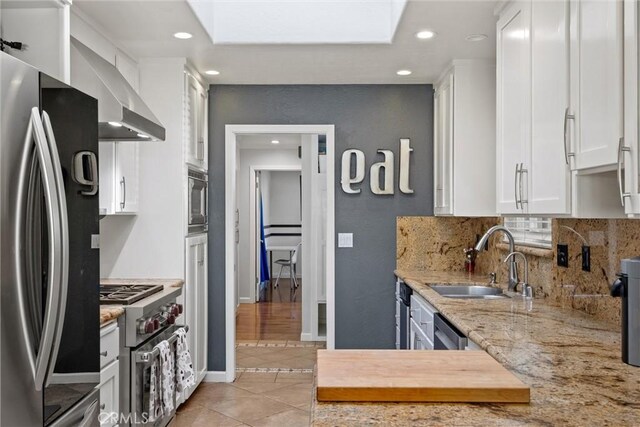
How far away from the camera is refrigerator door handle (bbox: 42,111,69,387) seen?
1.62 m

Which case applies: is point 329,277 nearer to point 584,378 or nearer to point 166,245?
point 166,245

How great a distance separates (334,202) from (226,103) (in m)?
1.20

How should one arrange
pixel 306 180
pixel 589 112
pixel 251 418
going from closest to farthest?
pixel 589 112, pixel 251 418, pixel 306 180

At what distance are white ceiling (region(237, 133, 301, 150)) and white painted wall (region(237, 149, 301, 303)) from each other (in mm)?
110

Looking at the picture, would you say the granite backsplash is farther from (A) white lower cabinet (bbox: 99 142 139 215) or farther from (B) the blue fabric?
(B) the blue fabric

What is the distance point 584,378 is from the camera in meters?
1.54

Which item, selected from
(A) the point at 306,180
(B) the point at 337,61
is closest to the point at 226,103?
(B) the point at 337,61

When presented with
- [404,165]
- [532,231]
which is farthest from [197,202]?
[532,231]

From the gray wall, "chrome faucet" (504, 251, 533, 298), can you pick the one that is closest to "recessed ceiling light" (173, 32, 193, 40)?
the gray wall

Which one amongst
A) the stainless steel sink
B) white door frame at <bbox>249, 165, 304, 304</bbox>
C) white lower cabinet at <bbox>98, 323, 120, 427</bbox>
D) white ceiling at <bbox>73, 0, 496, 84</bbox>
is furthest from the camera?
white door frame at <bbox>249, 165, 304, 304</bbox>

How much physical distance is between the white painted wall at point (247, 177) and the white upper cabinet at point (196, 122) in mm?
3603

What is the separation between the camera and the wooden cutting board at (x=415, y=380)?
1340mm

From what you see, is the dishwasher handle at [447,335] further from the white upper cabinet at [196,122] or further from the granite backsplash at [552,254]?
the white upper cabinet at [196,122]

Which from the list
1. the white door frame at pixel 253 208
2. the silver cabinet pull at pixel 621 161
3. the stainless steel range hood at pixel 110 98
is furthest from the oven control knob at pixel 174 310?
the white door frame at pixel 253 208
